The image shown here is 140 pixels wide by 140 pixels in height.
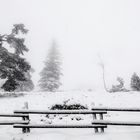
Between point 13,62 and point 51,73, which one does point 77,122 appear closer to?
point 13,62

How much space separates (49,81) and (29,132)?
3818cm

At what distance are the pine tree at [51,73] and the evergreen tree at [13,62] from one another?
2425 centimetres

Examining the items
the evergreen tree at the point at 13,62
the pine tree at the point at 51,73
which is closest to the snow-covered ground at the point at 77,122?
the evergreen tree at the point at 13,62

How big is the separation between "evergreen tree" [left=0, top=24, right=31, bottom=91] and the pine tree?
955 inches

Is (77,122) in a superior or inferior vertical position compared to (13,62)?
inferior

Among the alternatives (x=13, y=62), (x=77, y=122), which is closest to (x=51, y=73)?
(x=13, y=62)

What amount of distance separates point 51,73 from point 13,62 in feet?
90.2

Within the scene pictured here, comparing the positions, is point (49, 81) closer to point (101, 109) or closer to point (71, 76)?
point (101, 109)

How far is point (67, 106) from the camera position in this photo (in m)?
16.4

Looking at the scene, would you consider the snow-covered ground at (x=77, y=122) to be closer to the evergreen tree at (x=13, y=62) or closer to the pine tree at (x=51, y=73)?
the evergreen tree at (x=13, y=62)

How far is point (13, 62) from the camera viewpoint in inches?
906

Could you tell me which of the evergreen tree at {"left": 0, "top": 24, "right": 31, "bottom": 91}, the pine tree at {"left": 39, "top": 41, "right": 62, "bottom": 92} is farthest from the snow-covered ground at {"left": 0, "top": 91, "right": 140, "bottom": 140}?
the pine tree at {"left": 39, "top": 41, "right": 62, "bottom": 92}

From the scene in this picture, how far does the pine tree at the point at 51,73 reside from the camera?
4906 centimetres

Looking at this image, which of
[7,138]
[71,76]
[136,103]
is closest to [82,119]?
[7,138]
